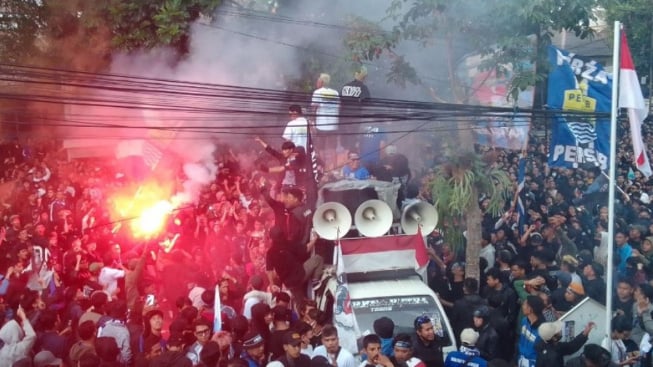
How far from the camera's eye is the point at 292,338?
16.4ft

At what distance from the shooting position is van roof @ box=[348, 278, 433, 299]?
6.11 m

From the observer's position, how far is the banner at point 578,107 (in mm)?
7430

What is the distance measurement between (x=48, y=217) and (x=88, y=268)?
3.11 meters

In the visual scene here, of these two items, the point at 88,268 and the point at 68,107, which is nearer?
the point at 88,268

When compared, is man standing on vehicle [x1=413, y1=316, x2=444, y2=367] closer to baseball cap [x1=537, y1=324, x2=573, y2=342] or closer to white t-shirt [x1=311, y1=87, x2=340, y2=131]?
baseball cap [x1=537, y1=324, x2=573, y2=342]

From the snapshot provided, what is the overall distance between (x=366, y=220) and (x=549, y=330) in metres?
2.44

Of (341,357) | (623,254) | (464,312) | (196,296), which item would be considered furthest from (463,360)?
(623,254)

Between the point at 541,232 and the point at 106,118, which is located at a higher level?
the point at 106,118

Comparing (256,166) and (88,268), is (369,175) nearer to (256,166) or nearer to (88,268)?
(256,166)

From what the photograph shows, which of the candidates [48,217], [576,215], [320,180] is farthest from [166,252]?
[576,215]

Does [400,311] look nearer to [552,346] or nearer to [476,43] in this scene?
[552,346]

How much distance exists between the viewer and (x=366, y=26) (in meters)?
9.26

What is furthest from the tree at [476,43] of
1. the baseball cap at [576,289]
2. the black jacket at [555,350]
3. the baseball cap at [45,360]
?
the baseball cap at [45,360]

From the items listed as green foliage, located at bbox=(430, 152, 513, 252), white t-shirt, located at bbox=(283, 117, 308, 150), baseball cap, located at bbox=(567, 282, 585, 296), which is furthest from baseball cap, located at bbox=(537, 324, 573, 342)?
white t-shirt, located at bbox=(283, 117, 308, 150)
